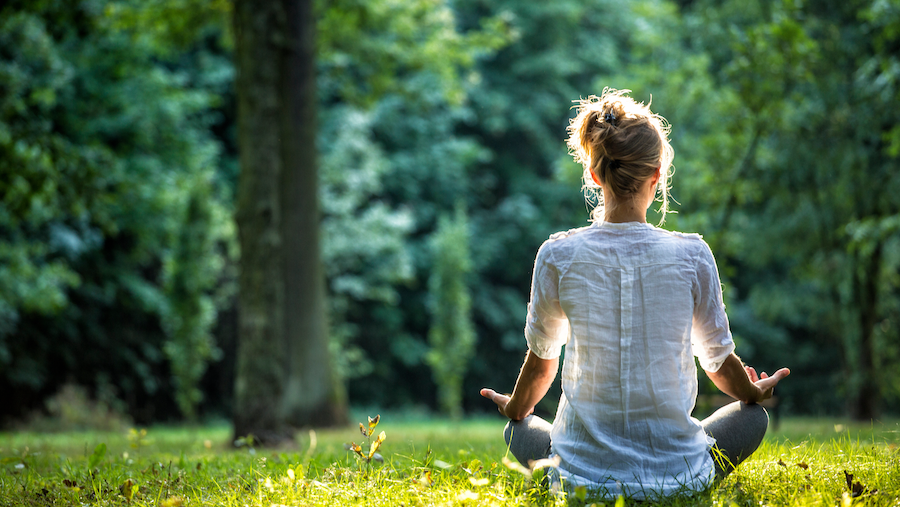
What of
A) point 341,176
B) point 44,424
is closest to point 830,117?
point 341,176

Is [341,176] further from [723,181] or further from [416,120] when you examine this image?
[723,181]

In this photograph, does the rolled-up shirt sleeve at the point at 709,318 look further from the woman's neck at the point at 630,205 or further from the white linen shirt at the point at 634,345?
the woman's neck at the point at 630,205

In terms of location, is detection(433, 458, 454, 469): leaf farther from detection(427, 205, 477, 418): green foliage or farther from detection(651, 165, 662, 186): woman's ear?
detection(427, 205, 477, 418): green foliage

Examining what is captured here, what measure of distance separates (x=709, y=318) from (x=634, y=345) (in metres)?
0.27

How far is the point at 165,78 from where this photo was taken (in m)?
14.5

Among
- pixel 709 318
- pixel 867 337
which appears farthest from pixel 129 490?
pixel 867 337

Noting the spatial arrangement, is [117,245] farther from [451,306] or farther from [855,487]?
[855,487]

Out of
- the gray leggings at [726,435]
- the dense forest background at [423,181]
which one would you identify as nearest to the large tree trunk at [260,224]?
the dense forest background at [423,181]

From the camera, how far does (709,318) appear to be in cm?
233

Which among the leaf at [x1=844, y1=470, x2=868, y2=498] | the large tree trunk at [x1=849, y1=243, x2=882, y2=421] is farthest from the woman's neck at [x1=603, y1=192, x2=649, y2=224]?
the large tree trunk at [x1=849, y1=243, x2=882, y2=421]

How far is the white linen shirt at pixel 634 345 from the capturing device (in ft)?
7.45

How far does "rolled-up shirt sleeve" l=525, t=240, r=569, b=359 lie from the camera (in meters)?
2.37

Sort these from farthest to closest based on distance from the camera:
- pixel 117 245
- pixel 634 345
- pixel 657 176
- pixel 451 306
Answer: pixel 451 306, pixel 117 245, pixel 657 176, pixel 634 345

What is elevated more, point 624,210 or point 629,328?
point 624,210
